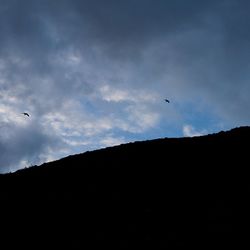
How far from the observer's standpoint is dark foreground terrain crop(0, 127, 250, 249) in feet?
51.8

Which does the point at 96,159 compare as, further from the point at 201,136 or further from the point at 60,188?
the point at 201,136

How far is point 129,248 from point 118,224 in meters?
2.29

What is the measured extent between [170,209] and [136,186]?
308 cm

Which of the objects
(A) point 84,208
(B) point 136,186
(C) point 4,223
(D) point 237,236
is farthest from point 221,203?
(C) point 4,223

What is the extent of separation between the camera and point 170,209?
58.1 feet

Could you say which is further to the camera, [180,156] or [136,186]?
[180,156]

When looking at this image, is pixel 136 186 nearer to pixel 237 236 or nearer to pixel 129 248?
pixel 129 248

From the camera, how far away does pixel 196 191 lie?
62.4 ft

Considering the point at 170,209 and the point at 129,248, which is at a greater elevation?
the point at 170,209

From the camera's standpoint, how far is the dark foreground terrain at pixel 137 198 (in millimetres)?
15773

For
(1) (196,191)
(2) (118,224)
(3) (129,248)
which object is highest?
(1) (196,191)

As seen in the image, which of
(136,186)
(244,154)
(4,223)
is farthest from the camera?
(244,154)

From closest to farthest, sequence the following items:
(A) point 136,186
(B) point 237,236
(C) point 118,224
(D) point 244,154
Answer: (B) point 237,236, (C) point 118,224, (A) point 136,186, (D) point 244,154

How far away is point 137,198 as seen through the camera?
754 inches
